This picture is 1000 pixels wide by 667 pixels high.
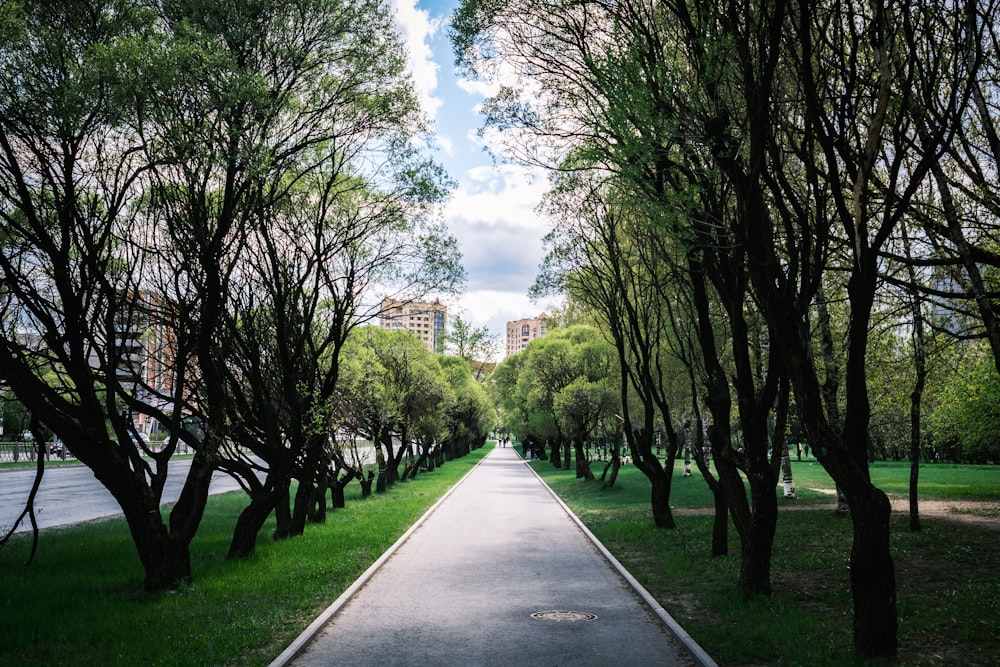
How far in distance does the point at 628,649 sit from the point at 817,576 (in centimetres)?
533

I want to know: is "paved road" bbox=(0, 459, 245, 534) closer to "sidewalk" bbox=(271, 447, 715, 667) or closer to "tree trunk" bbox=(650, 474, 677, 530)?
"sidewalk" bbox=(271, 447, 715, 667)

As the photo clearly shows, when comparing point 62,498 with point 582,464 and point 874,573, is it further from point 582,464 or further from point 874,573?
point 874,573

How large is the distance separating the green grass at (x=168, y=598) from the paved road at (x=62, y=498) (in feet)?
12.8

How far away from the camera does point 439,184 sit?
16.1 m

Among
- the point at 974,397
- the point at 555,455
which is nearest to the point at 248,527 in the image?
the point at 974,397

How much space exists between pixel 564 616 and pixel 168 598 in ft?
17.9

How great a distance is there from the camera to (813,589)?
10234mm

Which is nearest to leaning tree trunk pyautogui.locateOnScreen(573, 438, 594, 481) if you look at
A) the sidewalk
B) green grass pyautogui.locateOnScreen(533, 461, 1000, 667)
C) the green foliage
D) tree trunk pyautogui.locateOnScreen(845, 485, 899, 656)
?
the green foliage

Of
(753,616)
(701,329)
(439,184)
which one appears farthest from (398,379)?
(753,616)

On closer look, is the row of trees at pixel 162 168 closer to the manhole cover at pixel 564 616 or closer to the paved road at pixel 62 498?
the manhole cover at pixel 564 616

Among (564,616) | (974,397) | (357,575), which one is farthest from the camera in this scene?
(974,397)

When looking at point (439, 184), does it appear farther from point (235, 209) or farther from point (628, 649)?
point (628, 649)

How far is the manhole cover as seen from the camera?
342 inches

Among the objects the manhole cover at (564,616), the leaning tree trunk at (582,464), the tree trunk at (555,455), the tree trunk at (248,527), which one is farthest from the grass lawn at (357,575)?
the tree trunk at (555,455)
